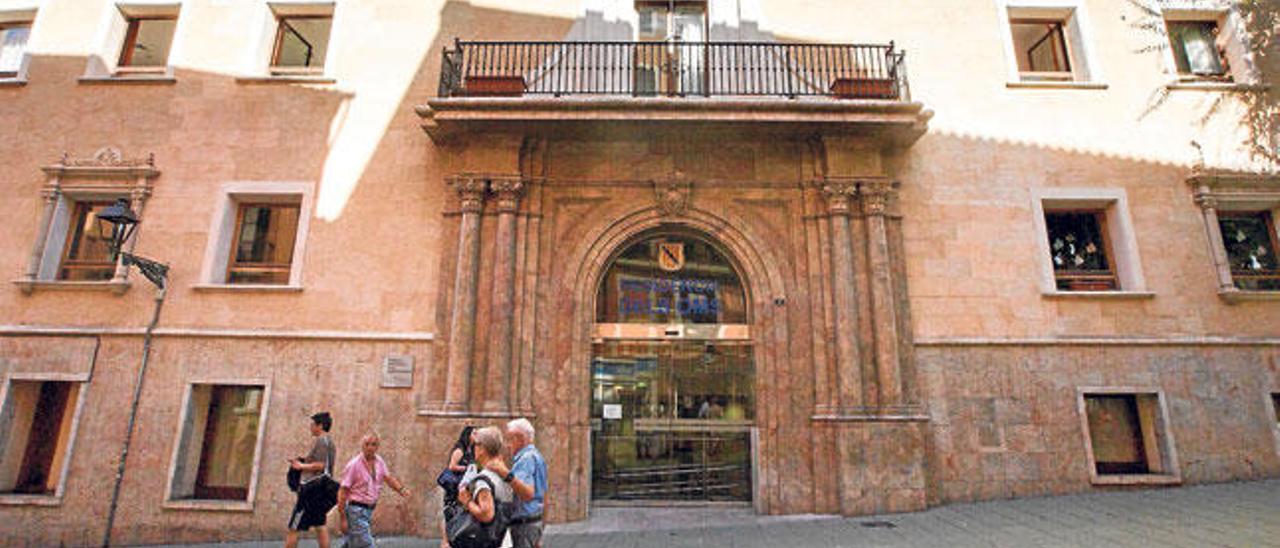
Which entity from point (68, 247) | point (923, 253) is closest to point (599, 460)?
point (923, 253)

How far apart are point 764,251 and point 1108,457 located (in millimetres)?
5997

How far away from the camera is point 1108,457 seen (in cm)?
912

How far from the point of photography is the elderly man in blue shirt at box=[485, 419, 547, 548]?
4391 mm

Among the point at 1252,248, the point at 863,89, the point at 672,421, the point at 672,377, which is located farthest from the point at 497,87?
the point at 1252,248

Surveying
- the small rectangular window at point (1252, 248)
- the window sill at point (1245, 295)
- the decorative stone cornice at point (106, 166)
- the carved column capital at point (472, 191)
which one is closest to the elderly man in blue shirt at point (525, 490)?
the carved column capital at point (472, 191)

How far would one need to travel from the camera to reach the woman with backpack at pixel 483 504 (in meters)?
4.09

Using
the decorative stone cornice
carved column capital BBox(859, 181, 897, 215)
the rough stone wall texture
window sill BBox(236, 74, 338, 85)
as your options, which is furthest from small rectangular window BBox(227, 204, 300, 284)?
the rough stone wall texture

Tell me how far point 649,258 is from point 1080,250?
714 cm

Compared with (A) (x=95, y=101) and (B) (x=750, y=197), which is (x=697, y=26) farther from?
(A) (x=95, y=101)

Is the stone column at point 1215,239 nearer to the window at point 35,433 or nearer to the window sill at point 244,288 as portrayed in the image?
the window sill at point 244,288

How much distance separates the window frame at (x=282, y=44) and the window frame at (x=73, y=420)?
5.85 metres

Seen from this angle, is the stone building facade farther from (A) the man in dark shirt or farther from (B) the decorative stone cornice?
(A) the man in dark shirt

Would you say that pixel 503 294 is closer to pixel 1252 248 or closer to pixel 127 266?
pixel 127 266

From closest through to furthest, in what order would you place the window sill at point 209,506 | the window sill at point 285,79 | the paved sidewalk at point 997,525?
1. the paved sidewalk at point 997,525
2. the window sill at point 209,506
3. the window sill at point 285,79
